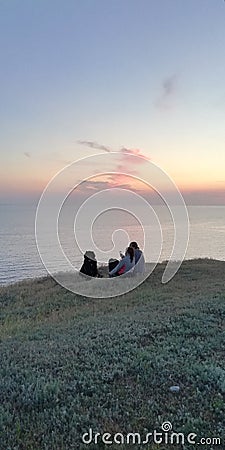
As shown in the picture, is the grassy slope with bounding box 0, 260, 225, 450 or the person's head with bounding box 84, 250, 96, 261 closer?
the grassy slope with bounding box 0, 260, 225, 450

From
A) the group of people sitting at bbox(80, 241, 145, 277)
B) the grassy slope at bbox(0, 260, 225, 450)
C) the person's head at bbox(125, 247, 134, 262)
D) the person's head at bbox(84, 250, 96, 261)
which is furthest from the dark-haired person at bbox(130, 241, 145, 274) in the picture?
the grassy slope at bbox(0, 260, 225, 450)

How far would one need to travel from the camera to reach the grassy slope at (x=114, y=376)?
417 centimetres

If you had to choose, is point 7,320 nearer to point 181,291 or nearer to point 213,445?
point 181,291

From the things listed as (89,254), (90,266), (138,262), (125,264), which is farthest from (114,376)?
(90,266)

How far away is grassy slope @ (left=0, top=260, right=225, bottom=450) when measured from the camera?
13.7 feet

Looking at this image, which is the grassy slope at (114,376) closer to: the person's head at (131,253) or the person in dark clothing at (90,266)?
the person's head at (131,253)

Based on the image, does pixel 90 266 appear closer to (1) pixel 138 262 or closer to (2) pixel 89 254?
(2) pixel 89 254

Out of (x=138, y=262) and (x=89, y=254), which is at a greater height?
(x=89, y=254)

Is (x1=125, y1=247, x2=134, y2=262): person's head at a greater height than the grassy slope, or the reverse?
(x1=125, y1=247, x2=134, y2=262): person's head

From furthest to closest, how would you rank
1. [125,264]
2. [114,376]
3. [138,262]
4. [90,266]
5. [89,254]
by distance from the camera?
1. [90,266]
2. [89,254]
3. [138,262]
4. [125,264]
5. [114,376]

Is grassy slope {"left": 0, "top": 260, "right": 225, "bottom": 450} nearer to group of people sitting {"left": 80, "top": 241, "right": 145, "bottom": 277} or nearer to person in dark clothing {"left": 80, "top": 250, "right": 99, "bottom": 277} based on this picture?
group of people sitting {"left": 80, "top": 241, "right": 145, "bottom": 277}

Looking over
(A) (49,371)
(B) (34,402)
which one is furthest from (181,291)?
(B) (34,402)

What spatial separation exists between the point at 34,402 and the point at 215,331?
13.1 feet

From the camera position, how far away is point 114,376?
17.7 feet
